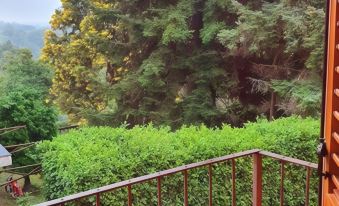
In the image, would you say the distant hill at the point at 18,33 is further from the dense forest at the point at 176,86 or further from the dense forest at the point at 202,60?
the dense forest at the point at 202,60

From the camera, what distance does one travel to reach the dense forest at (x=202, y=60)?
283 inches

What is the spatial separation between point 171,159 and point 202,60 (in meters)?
4.78

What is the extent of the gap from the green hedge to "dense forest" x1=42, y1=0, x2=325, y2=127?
7.20 feet

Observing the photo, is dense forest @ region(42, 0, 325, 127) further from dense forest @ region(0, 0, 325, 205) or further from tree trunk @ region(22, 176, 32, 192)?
tree trunk @ region(22, 176, 32, 192)

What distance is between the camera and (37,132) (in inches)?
347

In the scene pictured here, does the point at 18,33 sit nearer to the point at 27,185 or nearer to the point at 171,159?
the point at 27,185

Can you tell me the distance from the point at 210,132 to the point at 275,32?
3335mm

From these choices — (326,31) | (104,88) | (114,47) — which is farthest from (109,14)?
(326,31)

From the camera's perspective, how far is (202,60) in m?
8.63

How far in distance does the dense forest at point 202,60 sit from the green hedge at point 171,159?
2.19 m

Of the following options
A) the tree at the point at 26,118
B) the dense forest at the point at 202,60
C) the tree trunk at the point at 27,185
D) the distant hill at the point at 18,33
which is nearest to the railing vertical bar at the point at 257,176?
the dense forest at the point at 202,60

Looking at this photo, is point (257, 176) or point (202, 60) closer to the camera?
point (257, 176)

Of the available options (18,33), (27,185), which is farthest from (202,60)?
(18,33)

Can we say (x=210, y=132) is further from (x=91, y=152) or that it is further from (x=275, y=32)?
(x=275, y=32)
